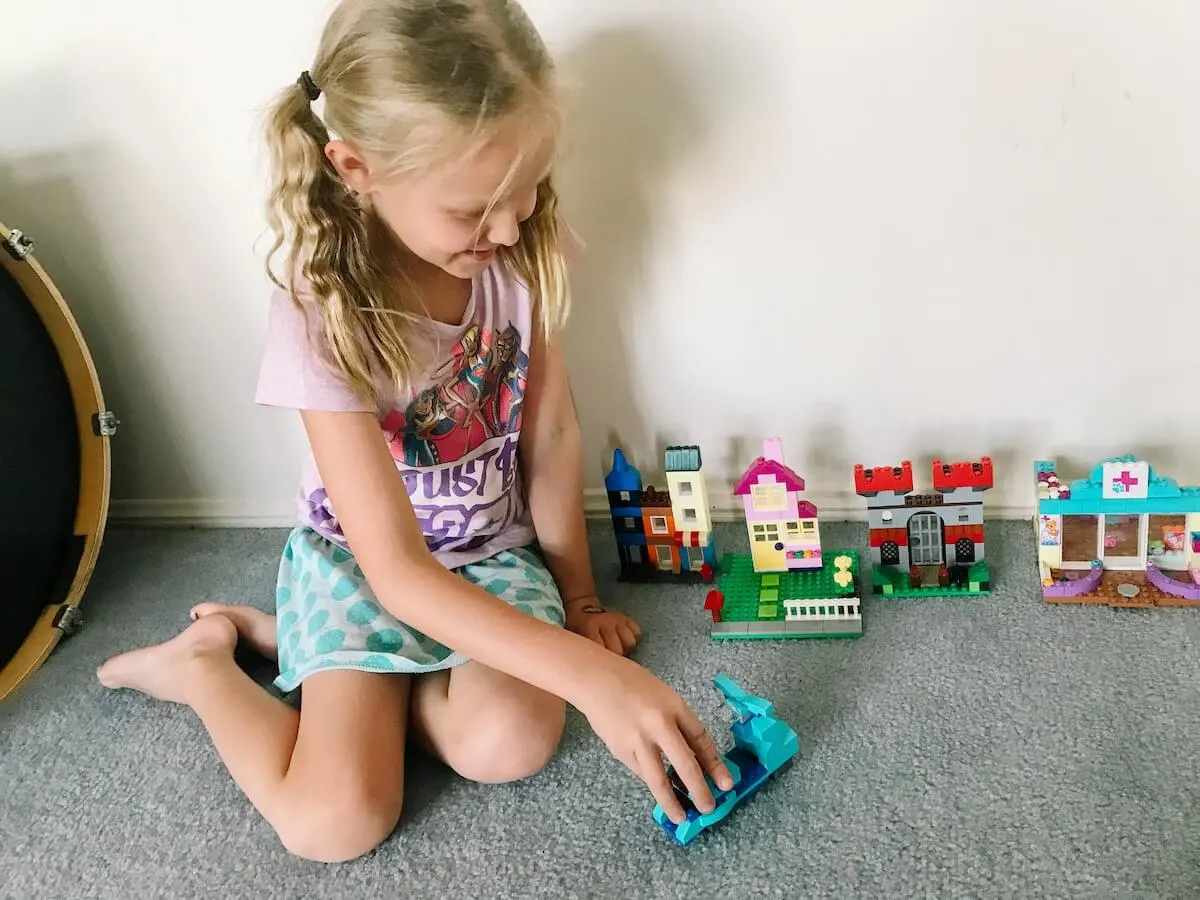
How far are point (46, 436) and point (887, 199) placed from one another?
0.89 metres

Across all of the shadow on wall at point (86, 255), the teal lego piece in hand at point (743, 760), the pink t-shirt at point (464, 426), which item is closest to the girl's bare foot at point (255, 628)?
the pink t-shirt at point (464, 426)

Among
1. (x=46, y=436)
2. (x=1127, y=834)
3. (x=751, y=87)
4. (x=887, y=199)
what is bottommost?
(x=1127, y=834)

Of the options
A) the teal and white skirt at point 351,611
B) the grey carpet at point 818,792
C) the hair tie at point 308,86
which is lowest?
the grey carpet at point 818,792

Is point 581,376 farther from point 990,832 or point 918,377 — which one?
point 990,832

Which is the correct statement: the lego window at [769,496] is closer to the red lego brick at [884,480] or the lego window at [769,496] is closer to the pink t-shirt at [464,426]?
the red lego brick at [884,480]

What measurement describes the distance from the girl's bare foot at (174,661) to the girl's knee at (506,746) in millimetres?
284

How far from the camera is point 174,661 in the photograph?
1010mm

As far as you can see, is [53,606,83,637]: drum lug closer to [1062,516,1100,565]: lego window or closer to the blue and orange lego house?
the blue and orange lego house

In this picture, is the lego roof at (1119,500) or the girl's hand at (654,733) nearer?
the girl's hand at (654,733)

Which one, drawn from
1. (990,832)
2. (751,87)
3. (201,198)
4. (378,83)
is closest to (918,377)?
(751,87)

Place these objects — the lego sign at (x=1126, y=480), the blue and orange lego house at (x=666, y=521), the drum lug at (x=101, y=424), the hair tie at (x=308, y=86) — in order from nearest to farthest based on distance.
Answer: the hair tie at (x=308, y=86) < the lego sign at (x=1126, y=480) < the blue and orange lego house at (x=666, y=521) < the drum lug at (x=101, y=424)

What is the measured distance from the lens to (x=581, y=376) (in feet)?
3.76

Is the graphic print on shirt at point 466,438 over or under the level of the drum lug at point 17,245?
under

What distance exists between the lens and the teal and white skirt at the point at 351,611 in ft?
3.00
